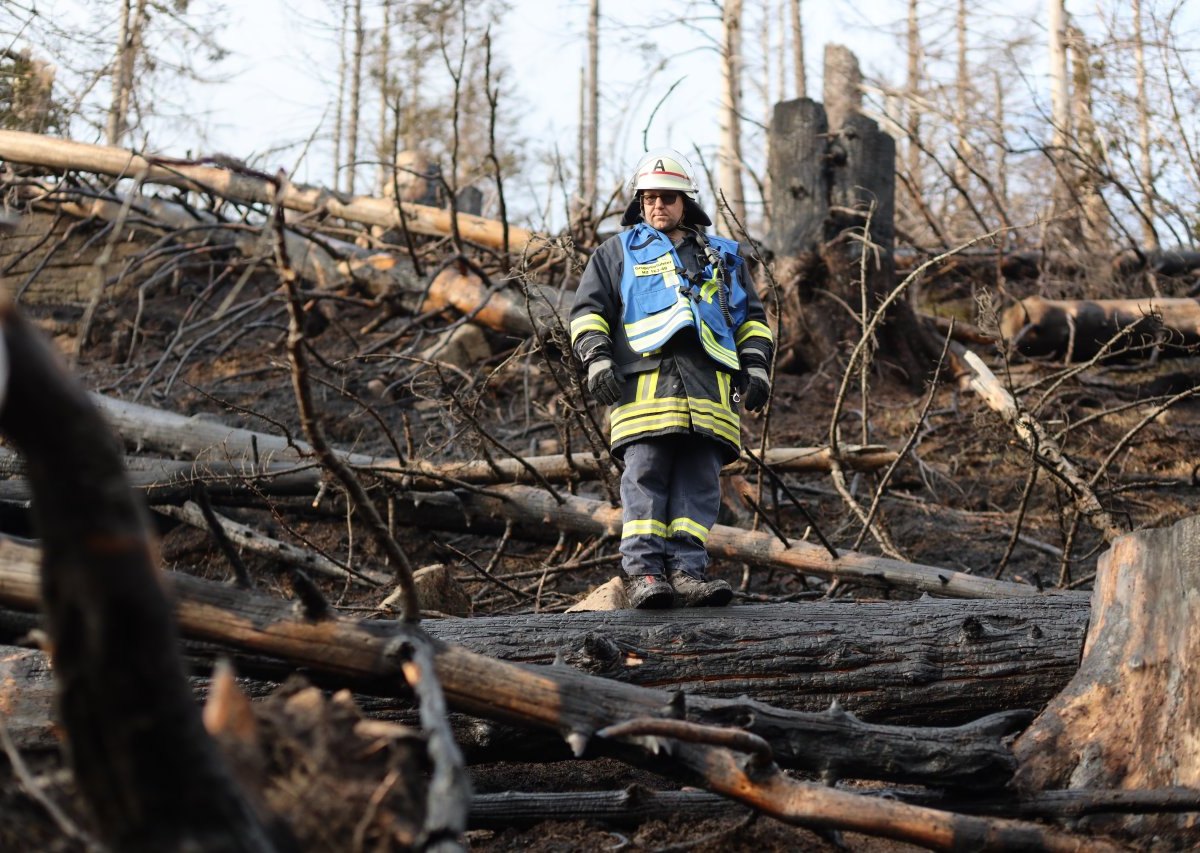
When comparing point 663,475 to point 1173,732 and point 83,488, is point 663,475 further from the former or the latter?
point 83,488

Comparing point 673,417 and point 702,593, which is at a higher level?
point 673,417

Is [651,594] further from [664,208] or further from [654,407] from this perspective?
[664,208]

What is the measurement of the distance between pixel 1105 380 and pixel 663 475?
5.45m

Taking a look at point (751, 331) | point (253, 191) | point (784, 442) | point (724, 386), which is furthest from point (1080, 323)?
point (253, 191)

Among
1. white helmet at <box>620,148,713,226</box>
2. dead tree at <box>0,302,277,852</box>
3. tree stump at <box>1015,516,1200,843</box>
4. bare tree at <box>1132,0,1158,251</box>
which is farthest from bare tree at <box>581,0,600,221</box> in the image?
dead tree at <box>0,302,277,852</box>

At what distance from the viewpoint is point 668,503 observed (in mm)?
4195

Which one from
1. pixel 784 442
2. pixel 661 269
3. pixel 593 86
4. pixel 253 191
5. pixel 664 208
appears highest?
pixel 593 86

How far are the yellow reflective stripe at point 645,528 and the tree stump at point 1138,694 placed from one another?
1.41 metres

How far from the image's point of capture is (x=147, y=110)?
10219 millimetres

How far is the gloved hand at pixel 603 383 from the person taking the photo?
4051 mm

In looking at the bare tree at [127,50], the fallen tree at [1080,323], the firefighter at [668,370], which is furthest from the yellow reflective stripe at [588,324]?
the bare tree at [127,50]

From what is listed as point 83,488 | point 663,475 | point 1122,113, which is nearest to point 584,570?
point 663,475

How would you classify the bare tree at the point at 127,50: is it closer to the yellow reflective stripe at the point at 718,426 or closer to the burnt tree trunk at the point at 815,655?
the yellow reflective stripe at the point at 718,426

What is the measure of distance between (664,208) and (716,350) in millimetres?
663
